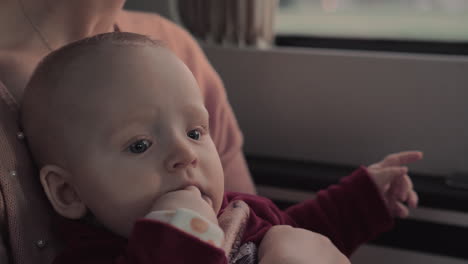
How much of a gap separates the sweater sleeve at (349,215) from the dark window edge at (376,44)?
60 centimetres

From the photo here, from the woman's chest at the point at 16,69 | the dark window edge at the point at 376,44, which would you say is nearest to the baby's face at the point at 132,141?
the woman's chest at the point at 16,69

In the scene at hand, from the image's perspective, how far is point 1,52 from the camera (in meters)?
0.84

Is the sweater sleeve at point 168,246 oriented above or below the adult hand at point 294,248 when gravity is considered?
above

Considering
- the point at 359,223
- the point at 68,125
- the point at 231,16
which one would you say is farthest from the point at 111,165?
the point at 231,16

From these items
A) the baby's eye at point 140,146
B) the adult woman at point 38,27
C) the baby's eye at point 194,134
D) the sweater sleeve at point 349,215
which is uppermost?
the adult woman at point 38,27

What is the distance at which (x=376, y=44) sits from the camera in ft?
4.86

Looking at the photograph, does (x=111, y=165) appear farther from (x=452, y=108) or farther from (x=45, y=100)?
(x=452, y=108)

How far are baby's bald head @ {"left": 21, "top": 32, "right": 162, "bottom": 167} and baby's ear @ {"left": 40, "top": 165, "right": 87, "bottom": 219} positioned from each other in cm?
1

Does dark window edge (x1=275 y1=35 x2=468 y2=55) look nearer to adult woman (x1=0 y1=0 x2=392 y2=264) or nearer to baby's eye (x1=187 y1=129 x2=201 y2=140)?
adult woman (x1=0 y1=0 x2=392 y2=264)

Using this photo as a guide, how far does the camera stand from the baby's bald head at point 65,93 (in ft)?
2.32

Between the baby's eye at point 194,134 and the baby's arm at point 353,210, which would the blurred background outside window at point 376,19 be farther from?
the baby's eye at point 194,134

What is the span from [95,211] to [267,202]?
28cm

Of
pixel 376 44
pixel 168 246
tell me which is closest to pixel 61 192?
pixel 168 246

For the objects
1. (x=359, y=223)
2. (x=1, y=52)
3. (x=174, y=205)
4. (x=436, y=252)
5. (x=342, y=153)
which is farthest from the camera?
(x=342, y=153)
